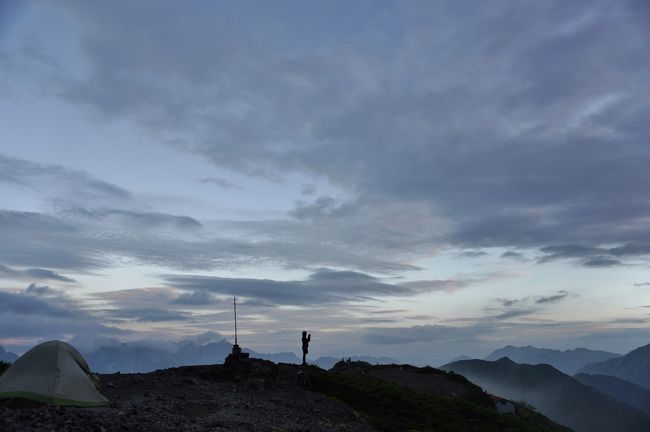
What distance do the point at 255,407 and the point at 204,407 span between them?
3.41 m

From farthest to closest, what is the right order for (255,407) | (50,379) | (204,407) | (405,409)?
(405,409) < (255,407) < (204,407) < (50,379)

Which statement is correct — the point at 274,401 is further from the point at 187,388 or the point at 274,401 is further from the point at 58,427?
the point at 58,427

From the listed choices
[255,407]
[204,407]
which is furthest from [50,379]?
[255,407]

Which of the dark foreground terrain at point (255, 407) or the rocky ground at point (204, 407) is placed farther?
the dark foreground terrain at point (255, 407)

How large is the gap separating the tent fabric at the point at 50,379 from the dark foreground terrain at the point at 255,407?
143cm

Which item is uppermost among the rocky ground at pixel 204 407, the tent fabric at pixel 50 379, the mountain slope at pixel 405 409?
the tent fabric at pixel 50 379

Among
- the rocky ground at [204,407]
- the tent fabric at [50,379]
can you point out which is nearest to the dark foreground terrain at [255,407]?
the rocky ground at [204,407]

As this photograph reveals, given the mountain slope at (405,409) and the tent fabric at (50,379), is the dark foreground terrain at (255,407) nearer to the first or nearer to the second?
the mountain slope at (405,409)

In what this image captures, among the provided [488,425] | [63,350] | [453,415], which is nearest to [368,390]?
[453,415]

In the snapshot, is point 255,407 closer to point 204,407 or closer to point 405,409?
point 204,407

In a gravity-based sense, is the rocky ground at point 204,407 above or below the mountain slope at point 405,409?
above

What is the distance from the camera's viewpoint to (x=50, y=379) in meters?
21.8

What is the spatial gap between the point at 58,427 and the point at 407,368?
5921cm

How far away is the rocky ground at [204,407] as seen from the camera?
61.2ft
